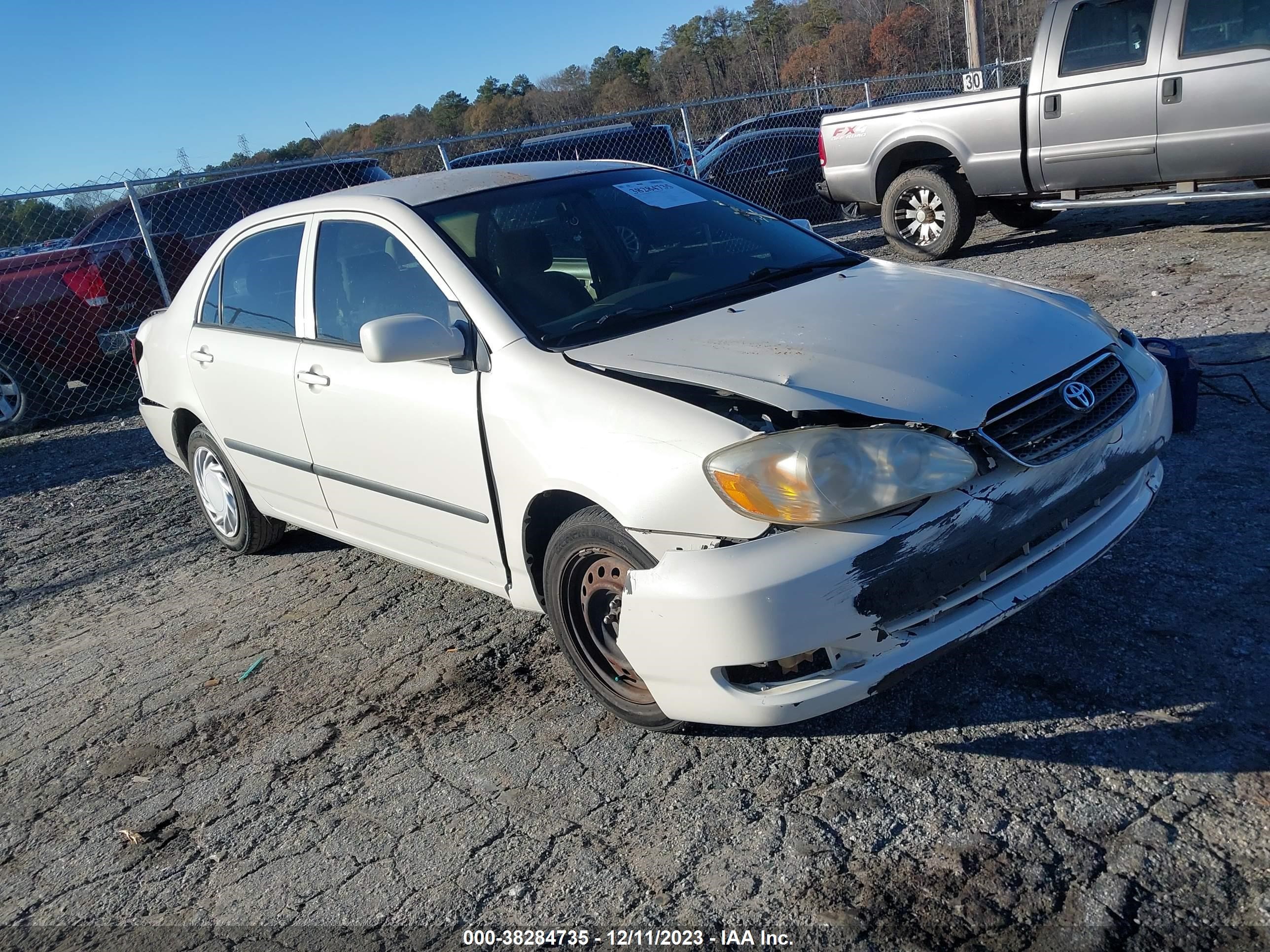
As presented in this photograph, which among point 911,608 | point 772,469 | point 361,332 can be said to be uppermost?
point 361,332

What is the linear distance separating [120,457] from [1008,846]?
7.84 m

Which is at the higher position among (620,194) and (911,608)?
(620,194)

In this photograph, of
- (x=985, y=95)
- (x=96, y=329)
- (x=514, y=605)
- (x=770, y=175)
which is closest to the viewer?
(x=514, y=605)

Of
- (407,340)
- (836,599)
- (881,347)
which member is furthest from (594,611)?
(881,347)

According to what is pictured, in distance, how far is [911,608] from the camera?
106 inches

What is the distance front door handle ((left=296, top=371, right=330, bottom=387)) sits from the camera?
4.05 meters

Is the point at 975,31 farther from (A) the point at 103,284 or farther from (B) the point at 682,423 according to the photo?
(B) the point at 682,423

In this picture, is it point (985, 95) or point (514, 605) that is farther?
point (985, 95)

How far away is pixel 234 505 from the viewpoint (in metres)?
5.36

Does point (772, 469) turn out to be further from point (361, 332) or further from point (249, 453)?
point (249, 453)

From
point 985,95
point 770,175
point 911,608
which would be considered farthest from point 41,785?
point 770,175

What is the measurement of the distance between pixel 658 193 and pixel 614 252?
51 cm

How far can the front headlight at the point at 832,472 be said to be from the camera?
8.58 feet

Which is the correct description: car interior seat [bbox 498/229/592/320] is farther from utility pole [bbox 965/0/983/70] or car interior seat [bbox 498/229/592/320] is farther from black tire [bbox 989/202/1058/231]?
utility pole [bbox 965/0/983/70]
